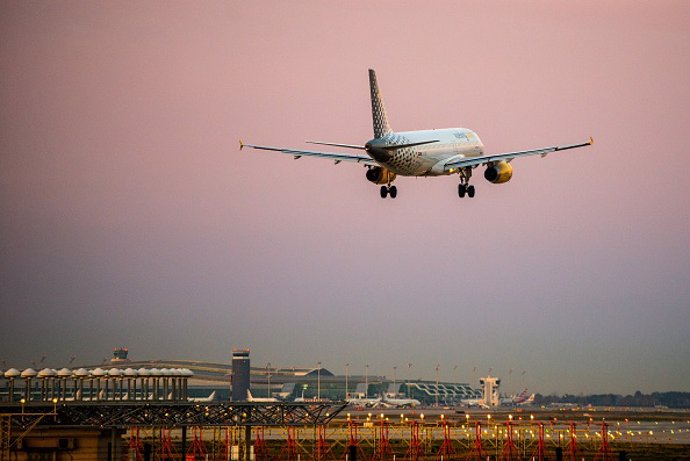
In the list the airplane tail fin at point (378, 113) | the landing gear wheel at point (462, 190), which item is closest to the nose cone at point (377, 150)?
the airplane tail fin at point (378, 113)

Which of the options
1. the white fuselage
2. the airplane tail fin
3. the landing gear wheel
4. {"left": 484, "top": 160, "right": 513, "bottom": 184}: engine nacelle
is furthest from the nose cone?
{"left": 484, "top": 160, "right": 513, "bottom": 184}: engine nacelle

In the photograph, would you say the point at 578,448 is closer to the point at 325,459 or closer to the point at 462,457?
the point at 462,457

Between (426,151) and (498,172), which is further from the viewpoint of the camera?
(498,172)

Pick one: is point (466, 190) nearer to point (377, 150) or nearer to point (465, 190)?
point (465, 190)

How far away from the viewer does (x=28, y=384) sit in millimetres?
94000

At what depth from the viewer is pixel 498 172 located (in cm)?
11562

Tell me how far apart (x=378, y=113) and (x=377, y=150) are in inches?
417

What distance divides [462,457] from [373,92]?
37025mm

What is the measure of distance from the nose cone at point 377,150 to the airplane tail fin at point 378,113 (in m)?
6.88

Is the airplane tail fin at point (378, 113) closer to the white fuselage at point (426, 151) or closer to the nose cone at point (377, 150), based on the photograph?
the white fuselage at point (426, 151)

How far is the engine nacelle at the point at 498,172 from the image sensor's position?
115688 millimetres

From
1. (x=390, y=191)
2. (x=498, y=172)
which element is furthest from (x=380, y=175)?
(x=498, y=172)

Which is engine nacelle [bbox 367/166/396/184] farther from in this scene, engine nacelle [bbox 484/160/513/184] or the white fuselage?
engine nacelle [bbox 484/160/513/184]

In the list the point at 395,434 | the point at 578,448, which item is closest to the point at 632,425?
the point at 395,434
